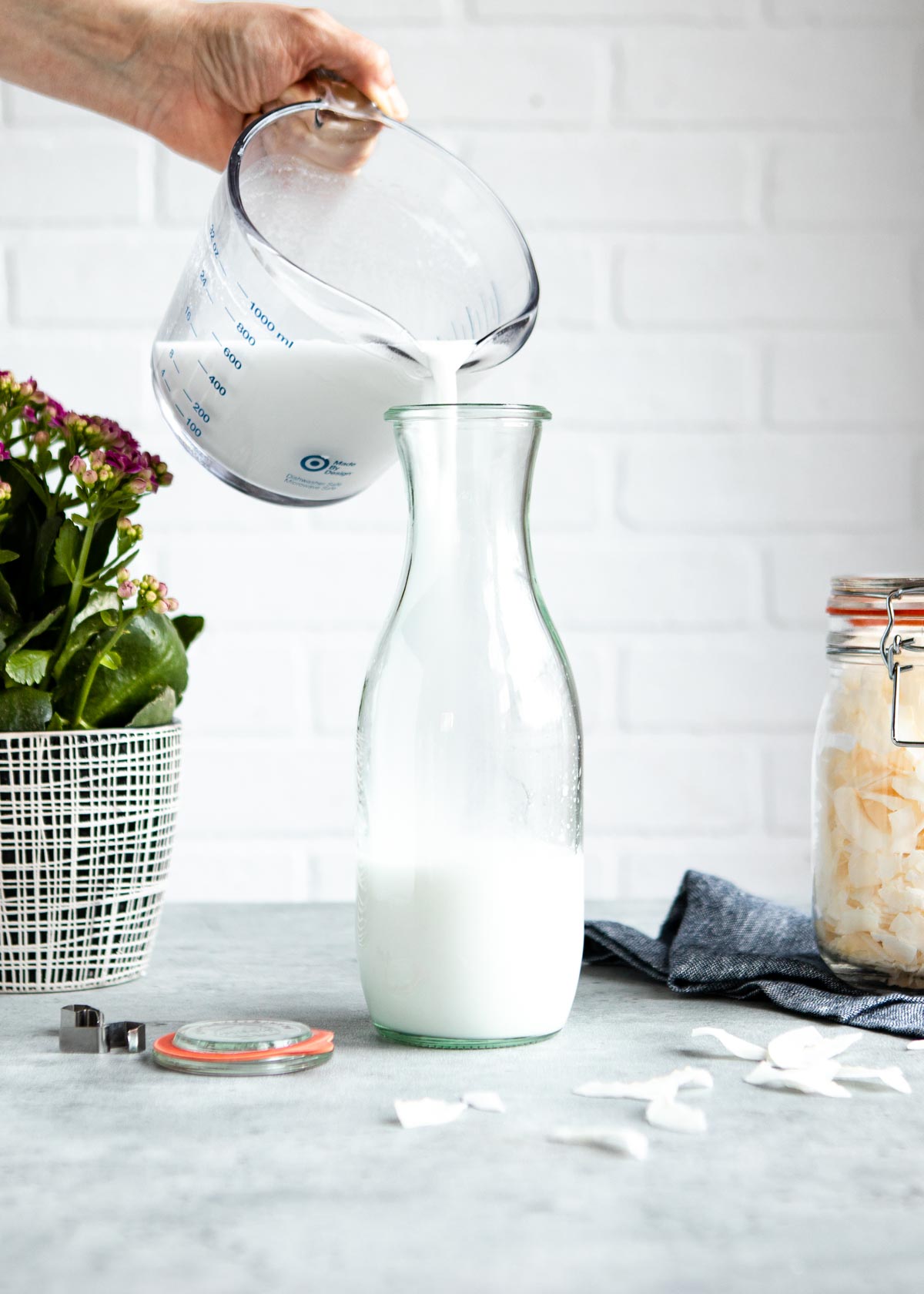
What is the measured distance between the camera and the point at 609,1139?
0.54 meters

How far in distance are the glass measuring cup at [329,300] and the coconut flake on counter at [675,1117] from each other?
34 cm

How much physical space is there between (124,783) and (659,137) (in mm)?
1134

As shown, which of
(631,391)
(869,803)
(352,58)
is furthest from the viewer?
(631,391)

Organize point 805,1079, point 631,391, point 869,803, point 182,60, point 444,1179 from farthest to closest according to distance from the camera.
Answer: point 631,391 → point 182,60 → point 869,803 → point 805,1079 → point 444,1179

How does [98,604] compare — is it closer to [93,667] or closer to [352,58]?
[93,667]

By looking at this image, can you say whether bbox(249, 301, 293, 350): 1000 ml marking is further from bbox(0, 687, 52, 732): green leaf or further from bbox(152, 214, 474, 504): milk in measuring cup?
bbox(0, 687, 52, 732): green leaf

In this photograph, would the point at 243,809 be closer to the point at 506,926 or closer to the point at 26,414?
the point at 26,414

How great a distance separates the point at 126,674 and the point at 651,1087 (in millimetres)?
373

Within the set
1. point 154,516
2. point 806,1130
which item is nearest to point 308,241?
point 806,1130

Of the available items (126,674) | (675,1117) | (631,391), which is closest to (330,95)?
(126,674)

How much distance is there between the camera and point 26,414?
79 centimetres

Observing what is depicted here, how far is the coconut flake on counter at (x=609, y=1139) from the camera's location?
0.53 meters

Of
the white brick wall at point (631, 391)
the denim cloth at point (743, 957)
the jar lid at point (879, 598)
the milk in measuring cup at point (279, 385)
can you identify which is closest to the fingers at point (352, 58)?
the milk in measuring cup at point (279, 385)

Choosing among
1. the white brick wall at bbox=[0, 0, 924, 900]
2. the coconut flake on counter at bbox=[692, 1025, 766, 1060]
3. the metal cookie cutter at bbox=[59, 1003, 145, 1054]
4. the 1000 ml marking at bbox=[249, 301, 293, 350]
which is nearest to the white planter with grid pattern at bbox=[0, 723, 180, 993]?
the metal cookie cutter at bbox=[59, 1003, 145, 1054]
